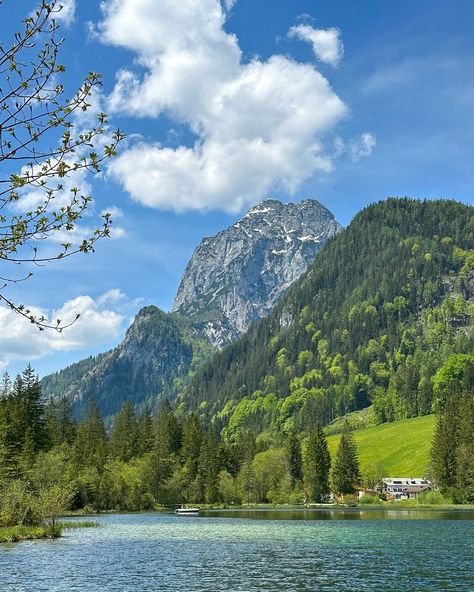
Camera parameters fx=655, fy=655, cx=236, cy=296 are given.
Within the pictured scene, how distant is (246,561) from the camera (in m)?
54.3

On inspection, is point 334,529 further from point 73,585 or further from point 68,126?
point 68,126

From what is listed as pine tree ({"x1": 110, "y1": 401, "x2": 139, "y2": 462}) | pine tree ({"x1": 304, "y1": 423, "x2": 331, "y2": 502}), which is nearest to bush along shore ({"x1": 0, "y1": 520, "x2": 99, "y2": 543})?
pine tree ({"x1": 110, "y1": 401, "x2": 139, "y2": 462})

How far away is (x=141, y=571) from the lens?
4919 cm

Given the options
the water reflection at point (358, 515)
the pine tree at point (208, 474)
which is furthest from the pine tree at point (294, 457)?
the water reflection at point (358, 515)

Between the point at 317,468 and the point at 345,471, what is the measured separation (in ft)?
28.6

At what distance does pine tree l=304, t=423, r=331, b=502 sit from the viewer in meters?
184

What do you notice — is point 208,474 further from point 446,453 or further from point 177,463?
point 446,453

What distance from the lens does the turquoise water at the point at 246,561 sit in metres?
42.4

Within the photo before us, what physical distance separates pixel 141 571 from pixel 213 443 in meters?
147

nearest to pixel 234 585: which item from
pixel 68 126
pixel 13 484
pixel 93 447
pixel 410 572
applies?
pixel 410 572

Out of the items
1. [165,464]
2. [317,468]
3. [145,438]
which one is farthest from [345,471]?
[145,438]

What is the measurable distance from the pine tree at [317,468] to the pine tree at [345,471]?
8.57 ft

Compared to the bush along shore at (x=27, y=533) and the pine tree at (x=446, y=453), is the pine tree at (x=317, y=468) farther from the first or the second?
the bush along shore at (x=27, y=533)

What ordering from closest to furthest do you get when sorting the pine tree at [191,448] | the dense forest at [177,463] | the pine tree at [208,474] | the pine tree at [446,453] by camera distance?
the dense forest at [177,463] < the pine tree at [446,453] < the pine tree at [208,474] < the pine tree at [191,448]
